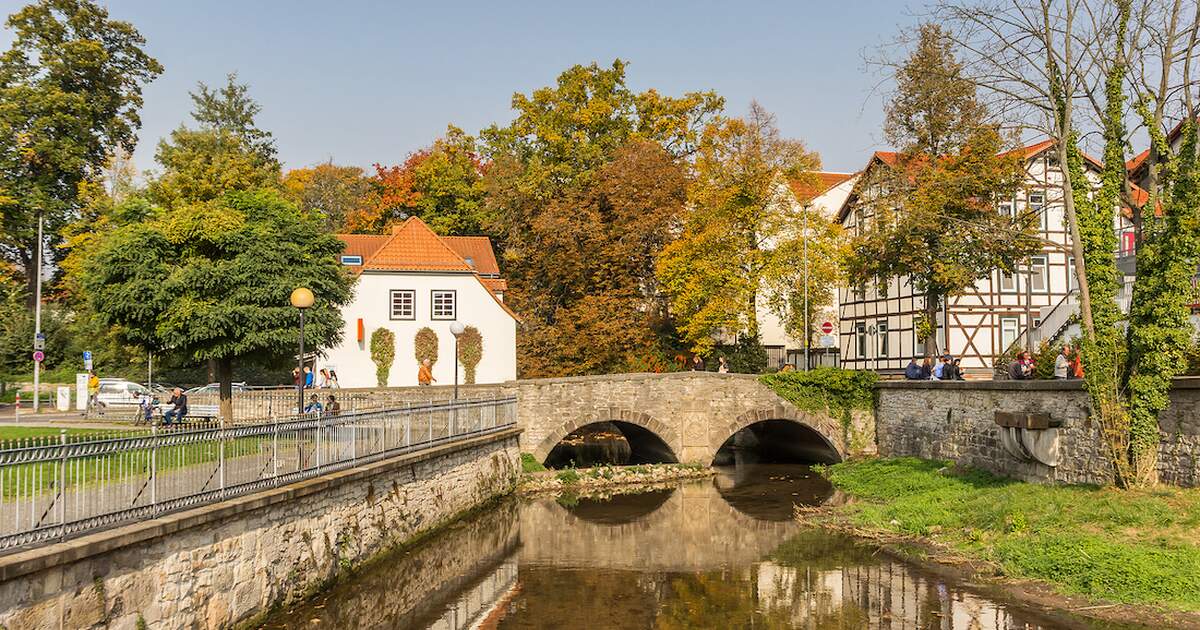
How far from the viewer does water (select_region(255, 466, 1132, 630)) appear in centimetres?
1344

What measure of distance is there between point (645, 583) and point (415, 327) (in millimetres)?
24418

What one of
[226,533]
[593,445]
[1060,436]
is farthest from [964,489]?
[593,445]

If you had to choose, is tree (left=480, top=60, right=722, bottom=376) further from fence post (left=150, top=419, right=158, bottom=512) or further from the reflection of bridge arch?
fence post (left=150, top=419, right=158, bottom=512)

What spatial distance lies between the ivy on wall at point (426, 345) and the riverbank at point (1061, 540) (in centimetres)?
2027

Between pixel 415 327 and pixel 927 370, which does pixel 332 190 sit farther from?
pixel 927 370

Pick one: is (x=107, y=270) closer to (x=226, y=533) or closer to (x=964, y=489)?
(x=226, y=533)

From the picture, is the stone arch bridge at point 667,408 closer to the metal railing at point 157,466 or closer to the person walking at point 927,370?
the person walking at point 927,370

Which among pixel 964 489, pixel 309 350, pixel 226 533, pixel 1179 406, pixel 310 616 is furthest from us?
pixel 309 350

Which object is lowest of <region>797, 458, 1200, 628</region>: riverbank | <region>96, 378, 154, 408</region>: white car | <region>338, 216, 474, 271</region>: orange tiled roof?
<region>797, 458, 1200, 628</region>: riverbank

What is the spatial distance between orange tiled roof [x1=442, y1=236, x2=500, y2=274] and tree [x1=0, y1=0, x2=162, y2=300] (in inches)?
658

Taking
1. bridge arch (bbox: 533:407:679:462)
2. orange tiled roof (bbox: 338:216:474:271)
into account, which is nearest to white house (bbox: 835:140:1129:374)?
bridge arch (bbox: 533:407:679:462)

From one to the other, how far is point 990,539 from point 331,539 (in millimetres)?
11549

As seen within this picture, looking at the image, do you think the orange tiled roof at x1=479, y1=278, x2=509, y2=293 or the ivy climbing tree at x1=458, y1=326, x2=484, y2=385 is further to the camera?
the orange tiled roof at x1=479, y1=278, x2=509, y2=293

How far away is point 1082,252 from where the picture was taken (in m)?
18.4
